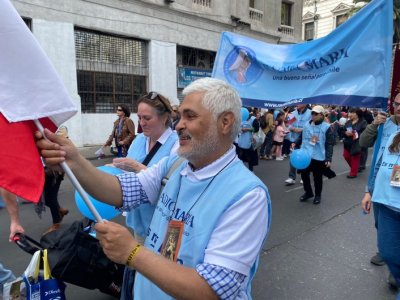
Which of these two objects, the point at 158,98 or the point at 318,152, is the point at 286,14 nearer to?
the point at 318,152

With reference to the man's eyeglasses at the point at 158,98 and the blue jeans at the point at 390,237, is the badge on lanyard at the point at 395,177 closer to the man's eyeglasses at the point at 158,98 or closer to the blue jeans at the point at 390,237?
the blue jeans at the point at 390,237

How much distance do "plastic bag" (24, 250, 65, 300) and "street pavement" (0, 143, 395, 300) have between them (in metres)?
1.18

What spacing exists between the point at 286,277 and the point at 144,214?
197cm

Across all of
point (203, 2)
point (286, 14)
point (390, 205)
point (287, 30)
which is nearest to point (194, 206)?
point (390, 205)

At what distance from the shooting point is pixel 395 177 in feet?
9.20

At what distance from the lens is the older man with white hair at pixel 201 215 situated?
125cm

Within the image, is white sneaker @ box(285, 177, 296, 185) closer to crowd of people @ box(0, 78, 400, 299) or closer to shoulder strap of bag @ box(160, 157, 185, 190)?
crowd of people @ box(0, 78, 400, 299)

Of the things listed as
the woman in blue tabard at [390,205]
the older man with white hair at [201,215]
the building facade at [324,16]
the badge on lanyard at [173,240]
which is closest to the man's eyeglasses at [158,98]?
the older man with white hair at [201,215]

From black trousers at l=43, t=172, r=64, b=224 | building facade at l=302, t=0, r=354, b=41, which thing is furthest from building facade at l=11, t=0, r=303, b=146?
building facade at l=302, t=0, r=354, b=41

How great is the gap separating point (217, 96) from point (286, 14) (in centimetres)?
2216

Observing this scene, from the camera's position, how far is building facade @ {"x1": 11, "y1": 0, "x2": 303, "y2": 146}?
36.0ft

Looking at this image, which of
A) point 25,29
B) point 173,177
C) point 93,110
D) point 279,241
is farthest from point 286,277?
point 93,110

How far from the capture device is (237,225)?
131cm

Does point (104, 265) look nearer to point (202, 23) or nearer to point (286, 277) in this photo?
point (286, 277)
